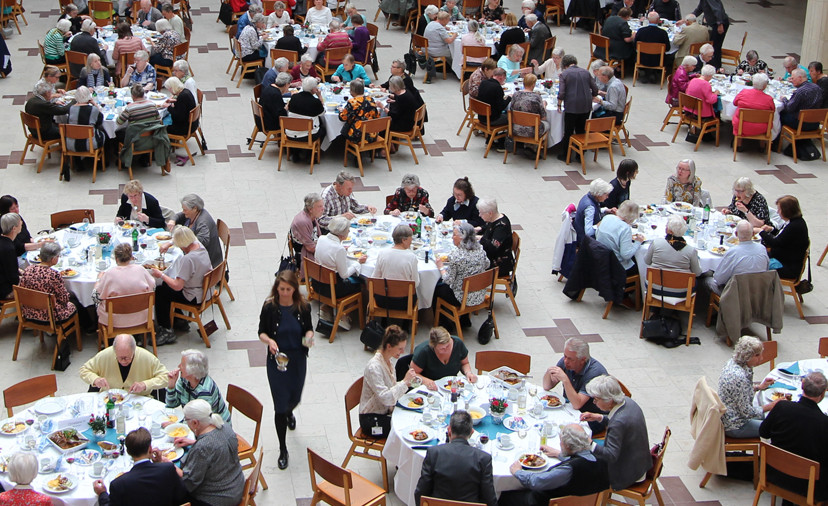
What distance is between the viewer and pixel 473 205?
11.0 meters

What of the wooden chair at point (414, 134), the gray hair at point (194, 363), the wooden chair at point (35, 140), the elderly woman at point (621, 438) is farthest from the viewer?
the wooden chair at point (414, 134)

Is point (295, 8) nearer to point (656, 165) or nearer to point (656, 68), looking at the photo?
point (656, 68)

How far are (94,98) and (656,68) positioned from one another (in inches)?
378

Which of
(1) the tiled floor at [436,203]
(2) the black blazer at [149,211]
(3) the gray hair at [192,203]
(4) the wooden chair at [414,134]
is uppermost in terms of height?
(3) the gray hair at [192,203]

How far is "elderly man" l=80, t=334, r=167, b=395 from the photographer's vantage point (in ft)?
25.3

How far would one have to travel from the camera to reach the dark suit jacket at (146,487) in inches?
246

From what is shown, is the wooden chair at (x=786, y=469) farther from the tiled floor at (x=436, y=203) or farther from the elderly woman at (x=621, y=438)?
the elderly woman at (x=621, y=438)

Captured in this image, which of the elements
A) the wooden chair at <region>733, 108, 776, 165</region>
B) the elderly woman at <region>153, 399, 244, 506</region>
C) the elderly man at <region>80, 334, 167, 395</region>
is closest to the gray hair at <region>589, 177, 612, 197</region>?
the wooden chair at <region>733, 108, 776, 165</region>

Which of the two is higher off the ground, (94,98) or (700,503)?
(94,98)

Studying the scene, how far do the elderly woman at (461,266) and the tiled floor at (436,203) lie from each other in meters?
0.56

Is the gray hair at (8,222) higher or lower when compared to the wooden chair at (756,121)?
higher

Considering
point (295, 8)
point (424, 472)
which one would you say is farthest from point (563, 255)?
point (295, 8)

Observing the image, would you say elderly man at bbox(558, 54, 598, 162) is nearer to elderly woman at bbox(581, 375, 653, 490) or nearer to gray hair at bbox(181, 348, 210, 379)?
elderly woman at bbox(581, 375, 653, 490)

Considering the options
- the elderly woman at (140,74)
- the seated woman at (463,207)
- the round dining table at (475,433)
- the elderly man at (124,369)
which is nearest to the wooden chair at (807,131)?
the seated woman at (463,207)
